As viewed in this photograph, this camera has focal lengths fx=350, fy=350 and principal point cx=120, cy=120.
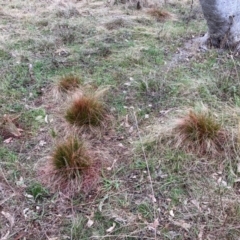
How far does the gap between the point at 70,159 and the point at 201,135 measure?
0.99 m

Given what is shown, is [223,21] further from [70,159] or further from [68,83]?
[70,159]

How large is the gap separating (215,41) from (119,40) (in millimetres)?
1312

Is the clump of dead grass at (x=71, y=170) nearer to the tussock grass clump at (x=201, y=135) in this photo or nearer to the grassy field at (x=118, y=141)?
the grassy field at (x=118, y=141)

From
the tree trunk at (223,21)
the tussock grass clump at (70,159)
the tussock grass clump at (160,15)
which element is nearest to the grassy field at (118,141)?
the tussock grass clump at (70,159)

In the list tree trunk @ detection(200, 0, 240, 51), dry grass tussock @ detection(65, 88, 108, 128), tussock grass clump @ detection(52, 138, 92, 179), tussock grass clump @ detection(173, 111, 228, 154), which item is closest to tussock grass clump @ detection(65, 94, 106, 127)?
dry grass tussock @ detection(65, 88, 108, 128)

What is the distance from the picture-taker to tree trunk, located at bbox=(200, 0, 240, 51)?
4148 millimetres

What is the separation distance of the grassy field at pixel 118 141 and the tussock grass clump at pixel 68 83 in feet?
0.04

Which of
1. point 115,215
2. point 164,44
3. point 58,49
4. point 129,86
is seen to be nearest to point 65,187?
point 115,215

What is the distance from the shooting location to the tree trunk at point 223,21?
4.15 m

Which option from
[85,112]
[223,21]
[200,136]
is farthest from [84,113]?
[223,21]

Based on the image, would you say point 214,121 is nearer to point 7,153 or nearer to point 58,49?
→ point 7,153

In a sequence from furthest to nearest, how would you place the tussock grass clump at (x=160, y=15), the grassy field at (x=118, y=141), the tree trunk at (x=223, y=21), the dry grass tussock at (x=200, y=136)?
the tussock grass clump at (x=160, y=15), the tree trunk at (x=223, y=21), the dry grass tussock at (x=200, y=136), the grassy field at (x=118, y=141)

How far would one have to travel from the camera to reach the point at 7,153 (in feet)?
8.92

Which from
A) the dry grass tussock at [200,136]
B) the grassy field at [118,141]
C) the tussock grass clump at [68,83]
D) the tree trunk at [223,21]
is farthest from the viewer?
the tree trunk at [223,21]
